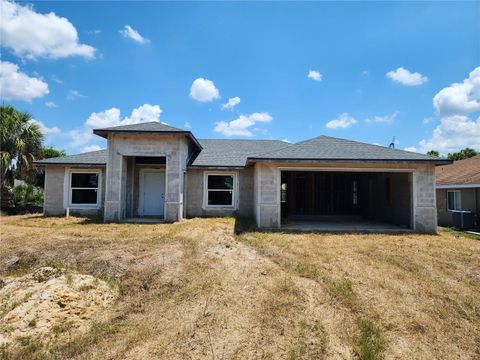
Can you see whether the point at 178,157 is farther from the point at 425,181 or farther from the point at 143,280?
the point at 425,181

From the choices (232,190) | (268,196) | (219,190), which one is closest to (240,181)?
(232,190)

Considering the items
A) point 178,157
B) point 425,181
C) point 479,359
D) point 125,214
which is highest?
point 178,157

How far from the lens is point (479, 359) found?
416 centimetres

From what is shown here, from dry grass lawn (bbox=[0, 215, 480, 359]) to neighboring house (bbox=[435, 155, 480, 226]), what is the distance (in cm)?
685

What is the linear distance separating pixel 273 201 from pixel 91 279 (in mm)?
7461

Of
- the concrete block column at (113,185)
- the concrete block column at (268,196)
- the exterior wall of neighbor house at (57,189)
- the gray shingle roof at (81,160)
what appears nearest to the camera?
the concrete block column at (268,196)

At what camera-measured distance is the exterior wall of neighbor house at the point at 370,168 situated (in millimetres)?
12055

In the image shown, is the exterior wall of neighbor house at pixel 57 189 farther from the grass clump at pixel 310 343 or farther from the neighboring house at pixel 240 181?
the grass clump at pixel 310 343

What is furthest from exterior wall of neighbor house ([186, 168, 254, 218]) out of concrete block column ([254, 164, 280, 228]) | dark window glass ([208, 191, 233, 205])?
concrete block column ([254, 164, 280, 228])

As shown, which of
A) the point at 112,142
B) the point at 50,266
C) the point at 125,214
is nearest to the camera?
the point at 50,266

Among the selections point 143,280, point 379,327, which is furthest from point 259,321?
point 143,280

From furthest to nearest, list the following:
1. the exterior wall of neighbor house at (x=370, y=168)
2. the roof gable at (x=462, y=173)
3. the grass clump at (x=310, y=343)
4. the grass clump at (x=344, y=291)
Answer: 1. the roof gable at (x=462, y=173)
2. the exterior wall of neighbor house at (x=370, y=168)
3. the grass clump at (x=344, y=291)
4. the grass clump at (x=310, y=343)

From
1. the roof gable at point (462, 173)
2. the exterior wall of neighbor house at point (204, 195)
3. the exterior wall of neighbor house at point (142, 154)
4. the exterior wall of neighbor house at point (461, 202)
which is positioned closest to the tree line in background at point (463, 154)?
the roof gable at point (462, 173)

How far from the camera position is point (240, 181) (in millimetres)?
15086
